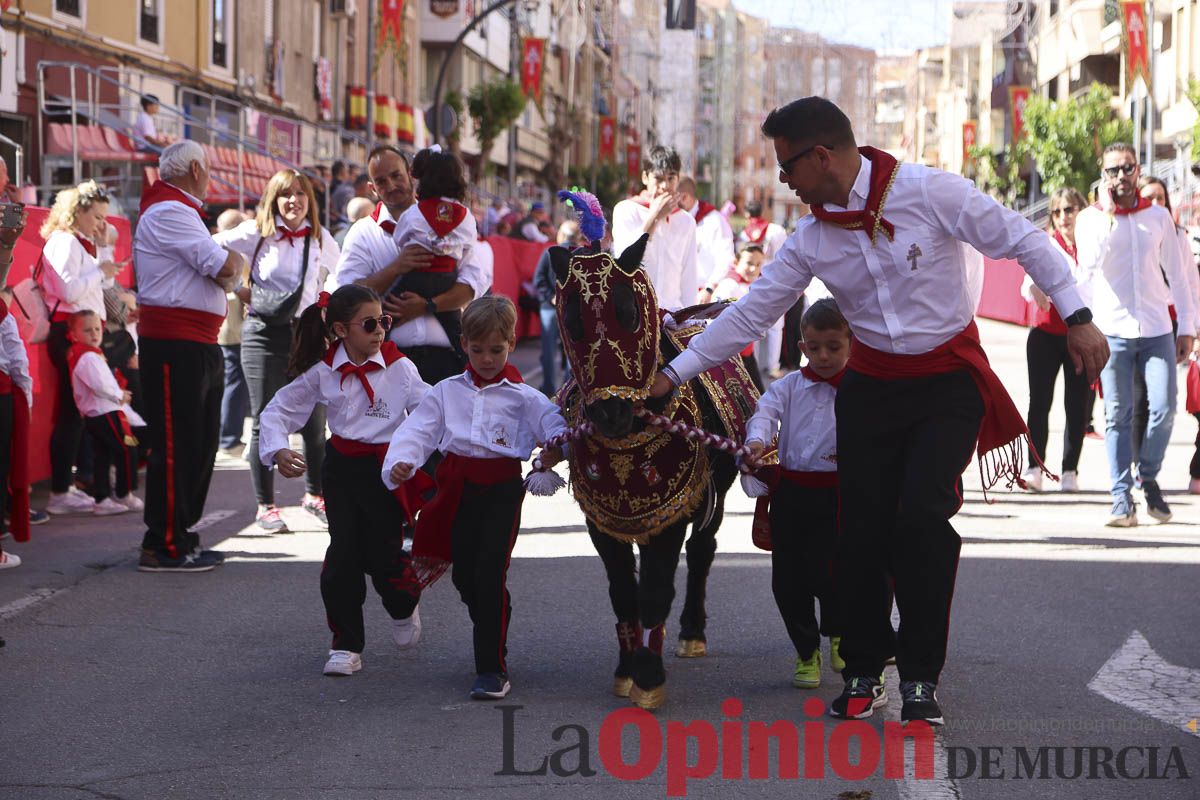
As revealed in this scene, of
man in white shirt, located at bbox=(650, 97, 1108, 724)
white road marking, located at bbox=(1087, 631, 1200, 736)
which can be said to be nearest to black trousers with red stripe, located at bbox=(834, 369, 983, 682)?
man in white shirt, located at bbox=(650, 97, 1108, 724)

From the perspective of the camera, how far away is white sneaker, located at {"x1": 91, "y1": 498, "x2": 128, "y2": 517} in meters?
10.7

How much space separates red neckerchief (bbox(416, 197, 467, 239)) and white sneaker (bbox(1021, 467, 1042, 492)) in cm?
512

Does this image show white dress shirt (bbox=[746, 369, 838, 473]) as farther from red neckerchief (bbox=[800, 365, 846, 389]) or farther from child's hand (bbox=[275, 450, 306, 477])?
child's hand (bbox=[275, 450, 306, 477])

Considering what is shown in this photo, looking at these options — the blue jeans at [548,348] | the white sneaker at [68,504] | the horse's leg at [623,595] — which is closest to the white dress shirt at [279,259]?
the white sneaker at [68,504]

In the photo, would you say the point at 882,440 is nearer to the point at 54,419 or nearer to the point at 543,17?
the point at 54,419

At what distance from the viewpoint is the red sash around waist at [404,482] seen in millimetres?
6434

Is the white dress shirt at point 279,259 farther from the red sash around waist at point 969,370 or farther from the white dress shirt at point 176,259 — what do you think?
the red sash around waist at point 969,370

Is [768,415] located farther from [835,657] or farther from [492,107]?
[492,107]

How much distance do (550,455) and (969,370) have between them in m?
1.42

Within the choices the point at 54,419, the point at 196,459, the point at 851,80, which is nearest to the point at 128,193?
the point at 54,419

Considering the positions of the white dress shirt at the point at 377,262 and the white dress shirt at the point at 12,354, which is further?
the white dress shirt at the point at 12,354

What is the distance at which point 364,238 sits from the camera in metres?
8.40

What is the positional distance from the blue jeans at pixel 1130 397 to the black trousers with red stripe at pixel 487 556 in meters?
5.13

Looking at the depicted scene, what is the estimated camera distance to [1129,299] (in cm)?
1005
